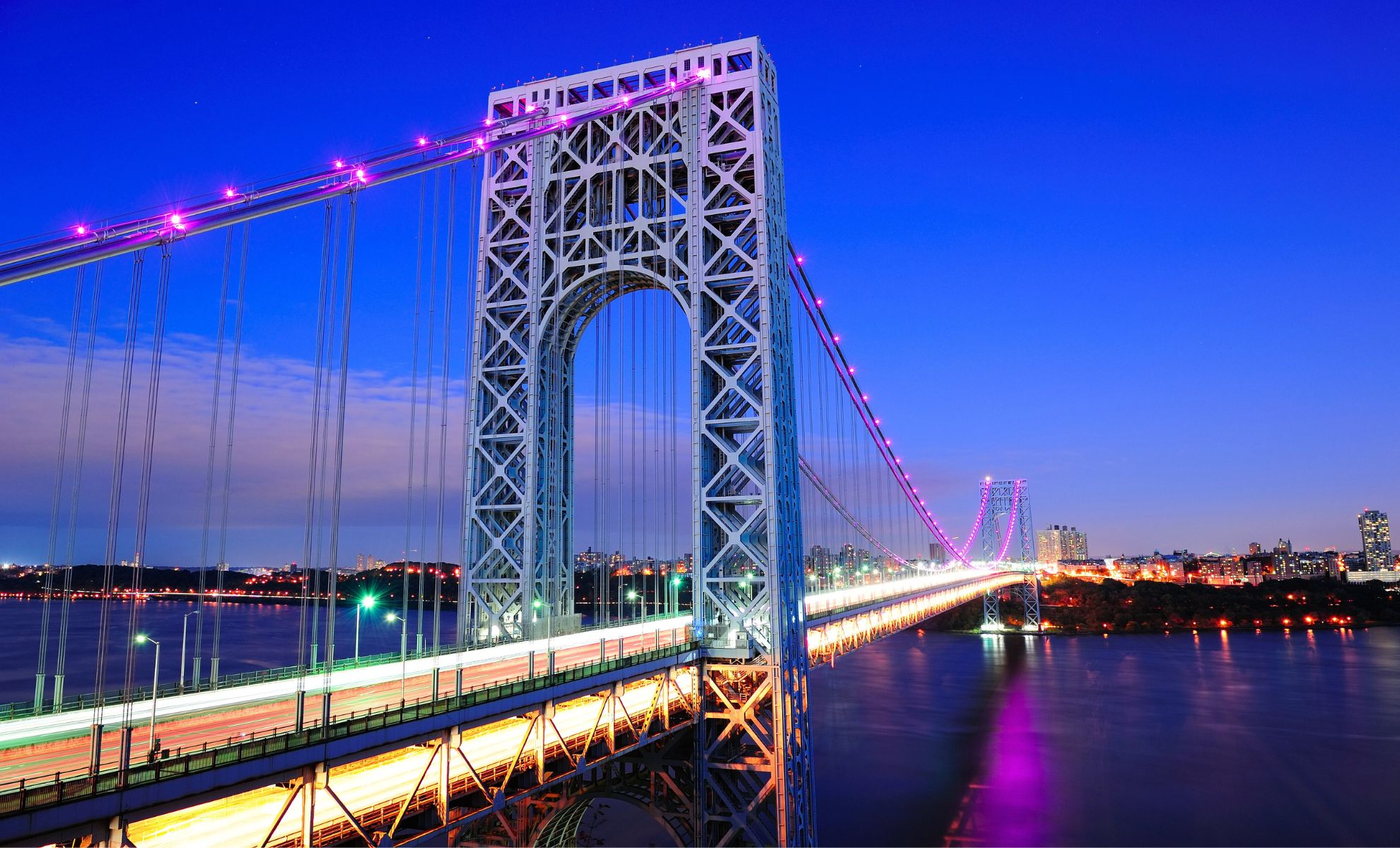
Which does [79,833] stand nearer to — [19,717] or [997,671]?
[19,717]

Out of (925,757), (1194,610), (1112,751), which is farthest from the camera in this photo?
(1194,610)

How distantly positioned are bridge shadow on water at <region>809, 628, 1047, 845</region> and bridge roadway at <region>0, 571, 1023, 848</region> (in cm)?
1803

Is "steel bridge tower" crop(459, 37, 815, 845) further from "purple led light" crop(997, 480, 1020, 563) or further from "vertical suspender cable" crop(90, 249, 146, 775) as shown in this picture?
"purple led light" crop(997, 480, 1020, 563)

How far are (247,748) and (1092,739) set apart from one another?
56.3 meters

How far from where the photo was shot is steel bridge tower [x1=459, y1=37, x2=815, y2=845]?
82.8ft

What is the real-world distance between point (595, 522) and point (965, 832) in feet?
74.5

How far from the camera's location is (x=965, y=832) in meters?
38.3

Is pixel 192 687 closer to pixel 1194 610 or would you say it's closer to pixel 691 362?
pixel 691 362

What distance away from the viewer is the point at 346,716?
14.6 meters

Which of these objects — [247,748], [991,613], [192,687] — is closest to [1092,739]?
[192,687]

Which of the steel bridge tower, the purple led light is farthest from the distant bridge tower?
the steel bridge tower

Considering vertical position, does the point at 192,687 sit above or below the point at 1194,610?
above

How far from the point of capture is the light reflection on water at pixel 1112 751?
3894cm

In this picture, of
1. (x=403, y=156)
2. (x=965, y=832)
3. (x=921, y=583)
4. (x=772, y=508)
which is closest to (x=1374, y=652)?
(x=921, y=583)
